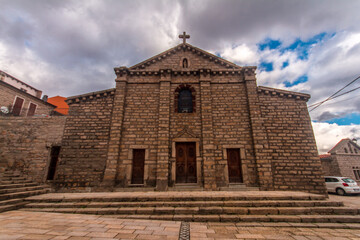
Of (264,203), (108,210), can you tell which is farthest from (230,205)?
(108,210)

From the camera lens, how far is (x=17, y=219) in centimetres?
496

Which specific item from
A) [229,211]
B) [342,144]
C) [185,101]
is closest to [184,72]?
[185,101]

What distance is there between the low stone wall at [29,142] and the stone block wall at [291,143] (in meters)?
13.0

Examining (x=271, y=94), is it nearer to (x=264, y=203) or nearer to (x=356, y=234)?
(x=264, y=203)

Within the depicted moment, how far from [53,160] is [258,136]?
40.9ft

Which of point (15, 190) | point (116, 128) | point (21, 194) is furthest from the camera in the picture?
point (116, 128)

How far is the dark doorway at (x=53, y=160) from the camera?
29.8 ft

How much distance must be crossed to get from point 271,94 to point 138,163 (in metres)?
9.43

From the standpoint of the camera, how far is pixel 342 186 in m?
12.4

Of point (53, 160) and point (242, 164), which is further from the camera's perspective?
point (53, 160)

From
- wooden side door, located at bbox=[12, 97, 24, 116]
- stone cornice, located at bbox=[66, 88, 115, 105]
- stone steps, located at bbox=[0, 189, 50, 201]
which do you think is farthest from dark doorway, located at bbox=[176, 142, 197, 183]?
wooden side door, located at bbox=[12, 97, 24, 116]

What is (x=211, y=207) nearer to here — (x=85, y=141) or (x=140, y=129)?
(x=140, y=129)

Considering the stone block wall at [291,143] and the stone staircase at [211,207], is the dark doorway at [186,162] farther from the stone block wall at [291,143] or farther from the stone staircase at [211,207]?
the stone block wall at [291,143]

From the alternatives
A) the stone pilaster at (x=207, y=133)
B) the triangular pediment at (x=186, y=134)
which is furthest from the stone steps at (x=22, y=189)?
the stone pilaster at (x=207, y=133)
